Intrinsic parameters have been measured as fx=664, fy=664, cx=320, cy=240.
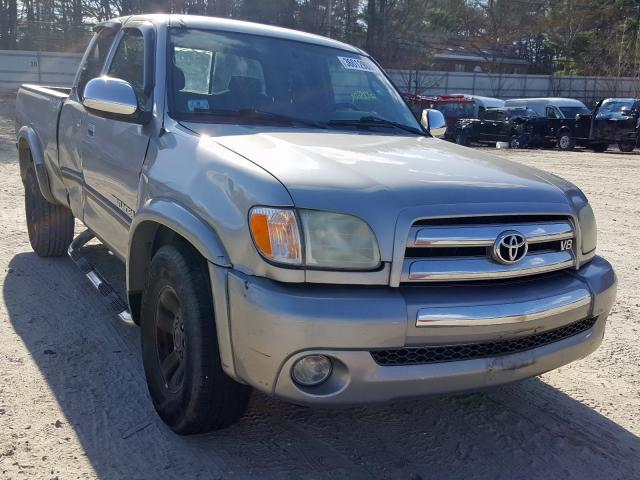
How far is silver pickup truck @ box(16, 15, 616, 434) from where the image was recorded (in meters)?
2.42

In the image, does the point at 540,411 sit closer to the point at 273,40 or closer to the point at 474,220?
the point at 474,220

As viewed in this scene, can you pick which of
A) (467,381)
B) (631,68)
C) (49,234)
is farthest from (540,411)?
(631,68)

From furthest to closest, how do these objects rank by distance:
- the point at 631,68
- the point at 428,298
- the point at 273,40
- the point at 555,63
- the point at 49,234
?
the point at 555,63 → the point at 631,68 → the point at 49,234 → the point at 273,40 → the point at 428,298

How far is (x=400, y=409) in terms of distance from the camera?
337 cm

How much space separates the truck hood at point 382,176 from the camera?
246 cm

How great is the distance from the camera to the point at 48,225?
5.62 metres

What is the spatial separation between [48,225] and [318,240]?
393 cm

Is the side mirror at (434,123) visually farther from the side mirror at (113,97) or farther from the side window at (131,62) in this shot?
the side mirror at (113,97)

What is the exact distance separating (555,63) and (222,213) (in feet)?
182

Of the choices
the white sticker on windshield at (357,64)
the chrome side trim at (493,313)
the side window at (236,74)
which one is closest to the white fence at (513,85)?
the white sticker on windshield at (357,64)

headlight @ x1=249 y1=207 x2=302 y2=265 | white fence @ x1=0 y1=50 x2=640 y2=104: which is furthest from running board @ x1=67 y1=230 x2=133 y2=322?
white fence @ x1=0 y1=50 x2=640 y2=104

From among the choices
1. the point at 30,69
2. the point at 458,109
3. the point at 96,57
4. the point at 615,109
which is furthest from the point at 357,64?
the point at 30,69

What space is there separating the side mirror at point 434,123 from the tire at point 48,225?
9.93 feet

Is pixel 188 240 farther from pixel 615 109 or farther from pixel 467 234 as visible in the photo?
pixel 615 109
